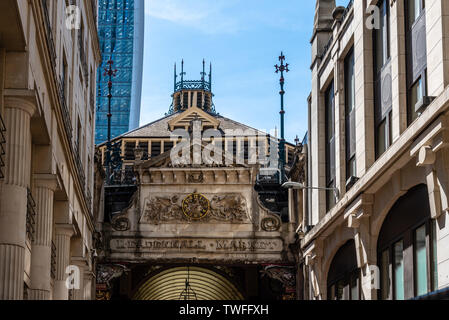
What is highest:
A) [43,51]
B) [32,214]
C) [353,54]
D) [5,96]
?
[353,54]

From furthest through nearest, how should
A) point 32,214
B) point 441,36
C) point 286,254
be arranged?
point 286,254, point 32,214, point 441,36

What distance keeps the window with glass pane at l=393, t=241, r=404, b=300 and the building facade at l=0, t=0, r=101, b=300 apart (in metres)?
10.3

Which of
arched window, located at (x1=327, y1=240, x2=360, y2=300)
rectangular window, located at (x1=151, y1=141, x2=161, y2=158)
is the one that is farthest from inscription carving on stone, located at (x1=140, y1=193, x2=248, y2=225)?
rectangular window, located at (x1=151, y1=141, x2=161, y2=158)

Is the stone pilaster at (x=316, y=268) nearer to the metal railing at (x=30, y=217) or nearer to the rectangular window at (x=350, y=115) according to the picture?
the rectangular window at (x=350, y=115)

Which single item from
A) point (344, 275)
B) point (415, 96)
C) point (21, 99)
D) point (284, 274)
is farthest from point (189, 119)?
point (21, 99)

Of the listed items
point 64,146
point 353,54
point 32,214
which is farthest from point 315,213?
point 32,214

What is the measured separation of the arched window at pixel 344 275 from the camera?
35.4 meters

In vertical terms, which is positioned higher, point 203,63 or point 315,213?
point 203,63

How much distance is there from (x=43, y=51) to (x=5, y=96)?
2.98m

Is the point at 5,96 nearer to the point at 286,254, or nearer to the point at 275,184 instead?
the point at 286,254

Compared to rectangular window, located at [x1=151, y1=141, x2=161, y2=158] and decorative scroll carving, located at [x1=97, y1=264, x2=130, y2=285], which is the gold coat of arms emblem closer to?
decorative scroll carving, located at [x1=97, y1=264, x2=130, y2=285]

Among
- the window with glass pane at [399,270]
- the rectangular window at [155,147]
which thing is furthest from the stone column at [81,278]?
the rectangular window at [155,147]

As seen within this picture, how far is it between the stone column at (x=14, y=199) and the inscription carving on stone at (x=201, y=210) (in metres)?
27.1

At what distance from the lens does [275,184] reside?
52031 mm
